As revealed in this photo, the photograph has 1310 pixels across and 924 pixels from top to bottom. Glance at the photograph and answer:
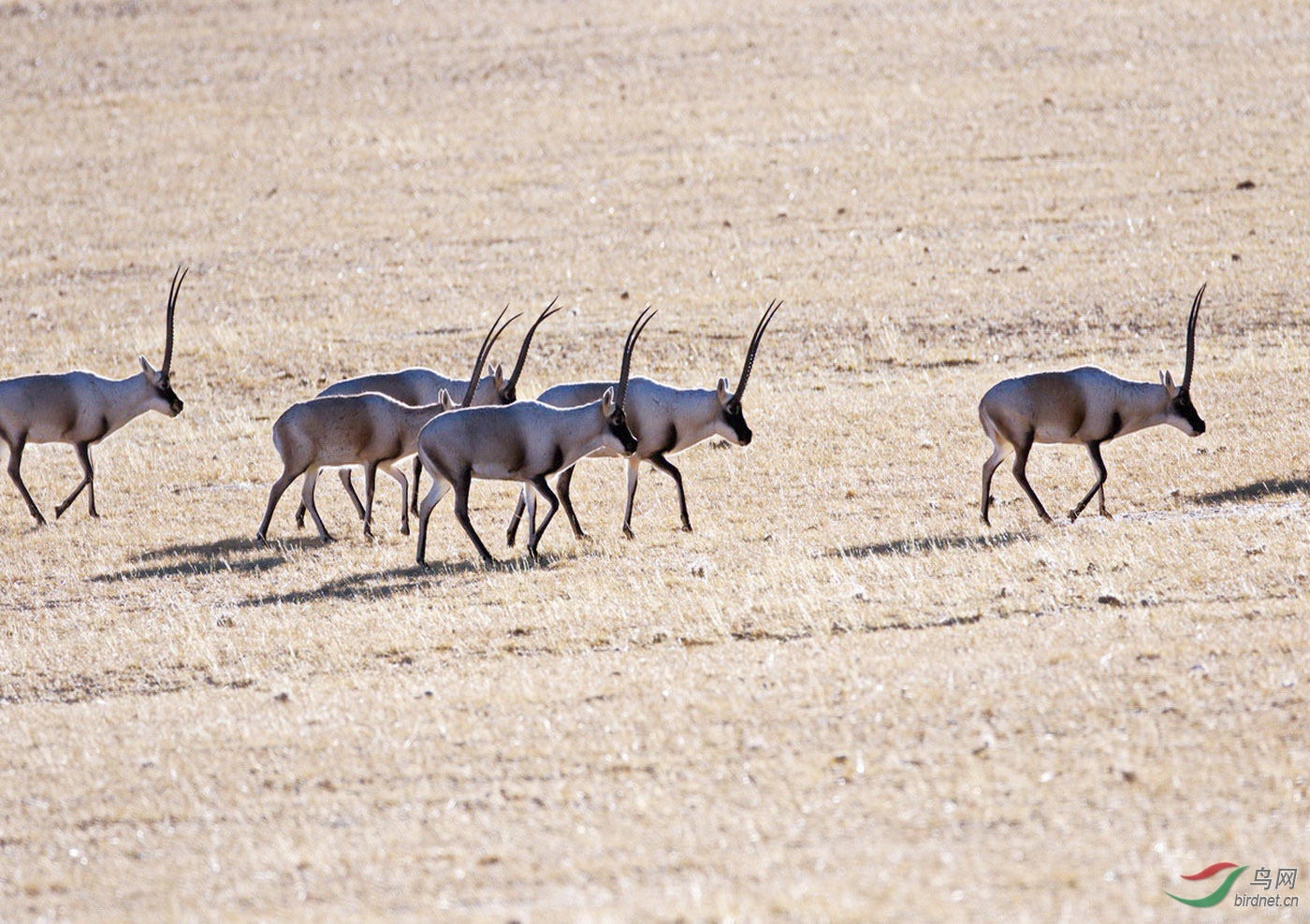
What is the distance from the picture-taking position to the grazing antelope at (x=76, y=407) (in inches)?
752

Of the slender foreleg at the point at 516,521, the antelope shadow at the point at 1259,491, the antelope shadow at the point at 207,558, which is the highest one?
the antelope shadow at the point at 1259,491

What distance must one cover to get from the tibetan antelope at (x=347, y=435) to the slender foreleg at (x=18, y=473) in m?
2.90

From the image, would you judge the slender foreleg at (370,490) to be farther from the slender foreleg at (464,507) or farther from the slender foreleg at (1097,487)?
the slender foreleg at (1097,487)

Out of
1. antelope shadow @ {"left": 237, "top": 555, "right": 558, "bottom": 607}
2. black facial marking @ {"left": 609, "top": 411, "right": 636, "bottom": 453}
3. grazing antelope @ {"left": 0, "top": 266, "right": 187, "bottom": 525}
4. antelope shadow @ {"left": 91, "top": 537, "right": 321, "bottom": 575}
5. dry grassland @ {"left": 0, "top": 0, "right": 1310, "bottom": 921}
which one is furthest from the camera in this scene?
grazing antelope @ {"left": 0, "top": 266, "right": 187, "bottom": 525}

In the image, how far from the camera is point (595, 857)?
7.87 meters

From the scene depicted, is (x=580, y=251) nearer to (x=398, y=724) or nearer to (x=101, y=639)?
(x=101, y=639)

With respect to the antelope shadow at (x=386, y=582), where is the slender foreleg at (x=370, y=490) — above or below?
above

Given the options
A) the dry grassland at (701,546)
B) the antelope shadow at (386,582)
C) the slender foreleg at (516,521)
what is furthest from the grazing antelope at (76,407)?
the antelope shadow at (386,582)

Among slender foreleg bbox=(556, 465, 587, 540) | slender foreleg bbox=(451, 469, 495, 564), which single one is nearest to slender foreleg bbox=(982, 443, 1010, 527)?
slender foreleg bbox=(556, 465, 587, 540)

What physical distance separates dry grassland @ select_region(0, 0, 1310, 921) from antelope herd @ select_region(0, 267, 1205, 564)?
1.98ft

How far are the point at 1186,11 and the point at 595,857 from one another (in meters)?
51.8

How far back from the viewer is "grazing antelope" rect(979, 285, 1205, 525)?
16516 millimetres

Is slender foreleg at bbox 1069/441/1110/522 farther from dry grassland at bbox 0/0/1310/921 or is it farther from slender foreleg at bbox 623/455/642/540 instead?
slender foreleg at bbox 623/455/642/540

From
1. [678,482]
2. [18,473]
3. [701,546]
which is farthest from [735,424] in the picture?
[18,473]
